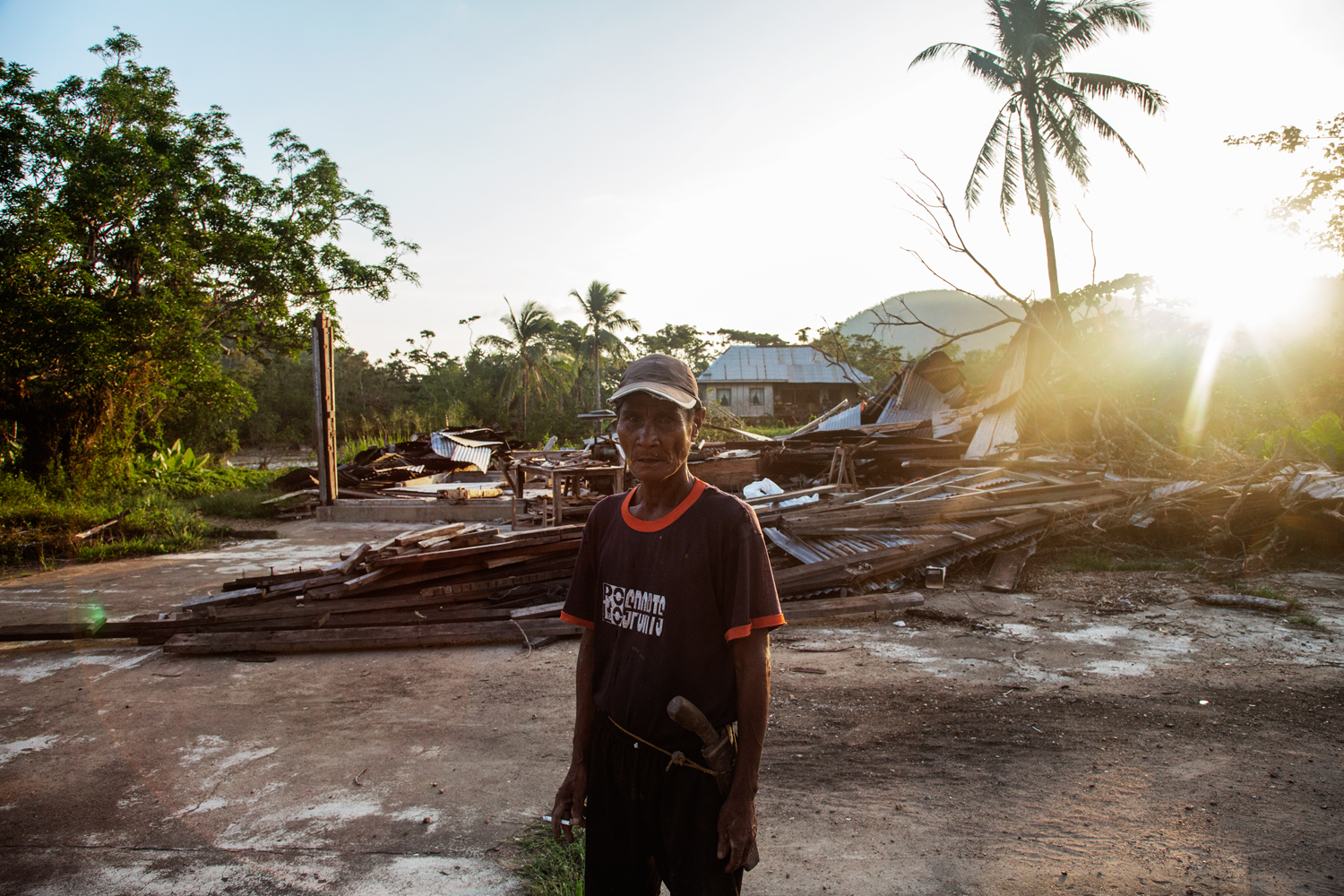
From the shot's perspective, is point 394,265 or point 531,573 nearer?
point 531,573

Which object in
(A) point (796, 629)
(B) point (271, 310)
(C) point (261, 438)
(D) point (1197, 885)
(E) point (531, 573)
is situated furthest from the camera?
(C) point (261, 438)

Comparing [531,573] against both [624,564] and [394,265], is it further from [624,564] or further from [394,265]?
[394,265]

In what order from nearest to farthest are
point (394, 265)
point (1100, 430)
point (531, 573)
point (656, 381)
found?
1. point (656, 381)
2. point (531, 573)
3. point (1100, 430)
4. point (394, 265)

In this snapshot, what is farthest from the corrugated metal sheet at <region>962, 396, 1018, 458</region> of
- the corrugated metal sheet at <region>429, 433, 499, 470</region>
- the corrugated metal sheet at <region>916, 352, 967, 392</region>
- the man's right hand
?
the corrugated metal sheet at <region>429, 433, 499, 470</region>

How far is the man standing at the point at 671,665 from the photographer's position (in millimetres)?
1573

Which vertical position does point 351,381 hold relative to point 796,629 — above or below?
above

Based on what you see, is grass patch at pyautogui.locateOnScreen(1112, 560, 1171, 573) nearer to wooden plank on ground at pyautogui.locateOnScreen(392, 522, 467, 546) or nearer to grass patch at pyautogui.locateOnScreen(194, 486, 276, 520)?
wooden plank on ground at pyautogui.locateOnScreen(392, 522, 467, 546)

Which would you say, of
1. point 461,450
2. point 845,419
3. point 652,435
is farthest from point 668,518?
point 461,450

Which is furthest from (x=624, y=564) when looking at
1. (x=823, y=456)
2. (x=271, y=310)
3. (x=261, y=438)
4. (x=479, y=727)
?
(x=261, y=438)

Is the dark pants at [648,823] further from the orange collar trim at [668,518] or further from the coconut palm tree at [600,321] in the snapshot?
the coconut palm tree at [600,321]

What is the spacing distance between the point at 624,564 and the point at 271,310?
2100 cm

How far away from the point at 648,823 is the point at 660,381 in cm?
104

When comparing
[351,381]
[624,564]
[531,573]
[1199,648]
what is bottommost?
[1199,648]

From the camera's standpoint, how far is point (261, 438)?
118 ft
